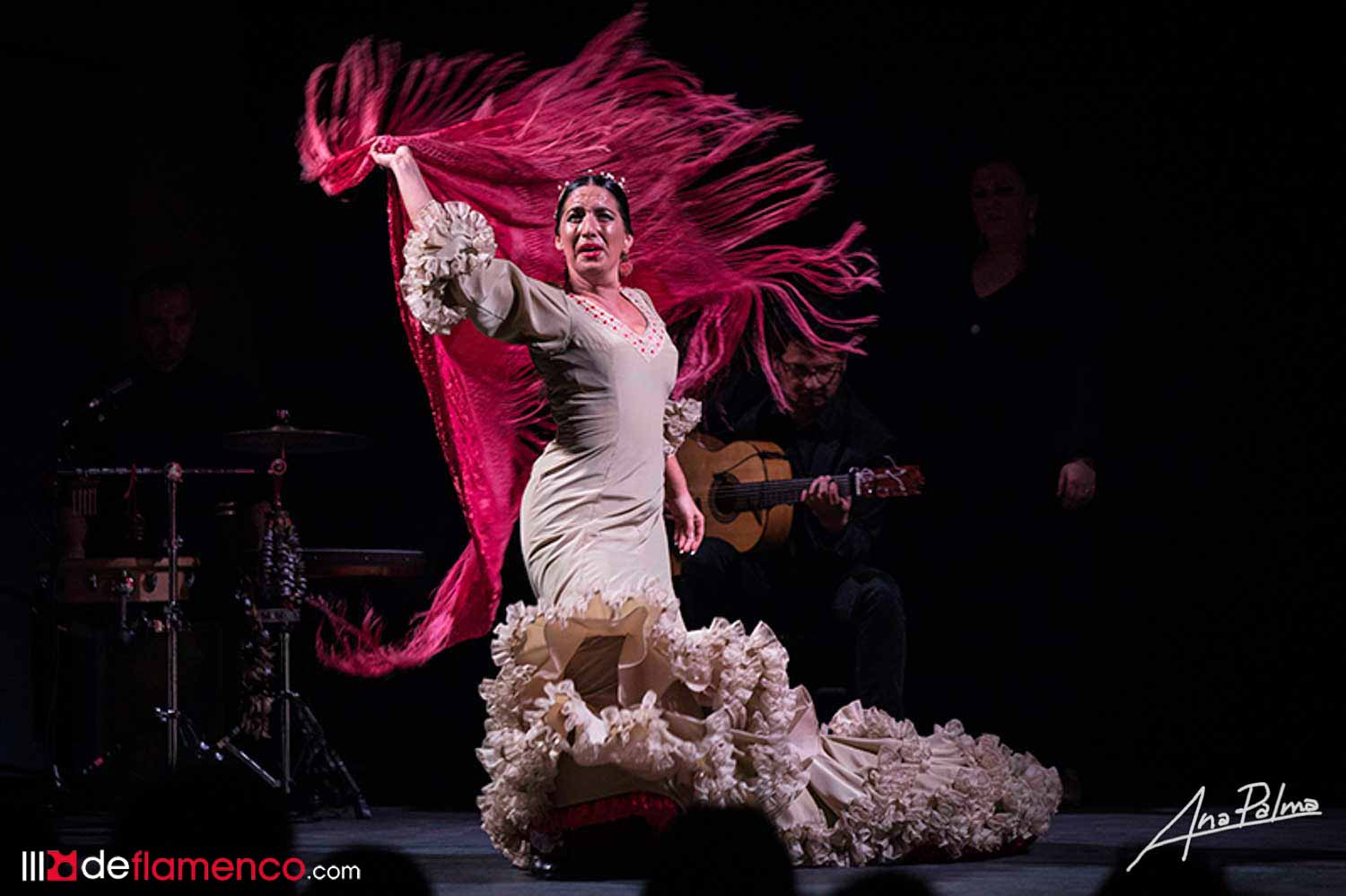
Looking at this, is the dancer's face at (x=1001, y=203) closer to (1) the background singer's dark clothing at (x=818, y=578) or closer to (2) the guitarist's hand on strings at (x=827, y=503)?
(1) the background singer's dark clothing at (x=818, y=578)

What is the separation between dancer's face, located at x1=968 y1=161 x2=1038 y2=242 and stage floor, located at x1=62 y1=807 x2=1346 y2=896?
1.98m

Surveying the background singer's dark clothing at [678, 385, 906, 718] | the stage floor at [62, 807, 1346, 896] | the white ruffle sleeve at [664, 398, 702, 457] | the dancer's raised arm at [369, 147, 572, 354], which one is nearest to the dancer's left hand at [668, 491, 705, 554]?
the white ruffle sleeve at [664, 398, 702, 457]

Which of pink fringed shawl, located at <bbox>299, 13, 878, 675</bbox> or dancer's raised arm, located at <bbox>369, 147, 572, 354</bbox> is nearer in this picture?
dancer's raised arm, located at <bbox>369, 147, 572, 354</bbox>

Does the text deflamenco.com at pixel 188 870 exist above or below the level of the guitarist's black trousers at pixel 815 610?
above

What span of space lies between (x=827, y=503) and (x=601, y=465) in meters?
1.89

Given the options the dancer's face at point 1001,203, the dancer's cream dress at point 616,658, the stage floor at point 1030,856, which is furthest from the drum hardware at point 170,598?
the dancer's face at point 1001,203

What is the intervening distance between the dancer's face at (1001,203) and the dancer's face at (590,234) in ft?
7.16

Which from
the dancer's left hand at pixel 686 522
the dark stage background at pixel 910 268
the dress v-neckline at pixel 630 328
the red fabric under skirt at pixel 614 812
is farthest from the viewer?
the dark stage background at pixel 910 268

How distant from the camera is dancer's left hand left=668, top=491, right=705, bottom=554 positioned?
385 cm

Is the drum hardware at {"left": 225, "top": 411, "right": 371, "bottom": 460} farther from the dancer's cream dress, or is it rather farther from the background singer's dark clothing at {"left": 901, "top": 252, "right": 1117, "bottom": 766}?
the background singer's dark clothing at {"left": 901, "top": 252, "right": 1117, "bottom": 766}

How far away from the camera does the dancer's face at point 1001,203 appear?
5387 millimetres
